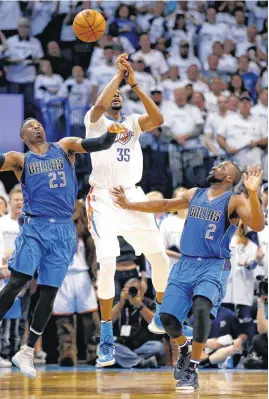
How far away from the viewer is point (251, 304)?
11305mm

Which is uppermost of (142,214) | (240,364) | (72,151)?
(72,151)

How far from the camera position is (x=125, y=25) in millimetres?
14773

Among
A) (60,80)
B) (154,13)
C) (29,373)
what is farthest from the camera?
(154,13)

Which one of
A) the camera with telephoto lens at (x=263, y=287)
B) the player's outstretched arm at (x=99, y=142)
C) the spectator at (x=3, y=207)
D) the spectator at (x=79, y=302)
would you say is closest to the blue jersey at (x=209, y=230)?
the player's outstretched arm at (x=99, y=142)

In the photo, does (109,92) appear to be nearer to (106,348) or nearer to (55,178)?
(55,178)

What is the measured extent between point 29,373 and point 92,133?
244cm

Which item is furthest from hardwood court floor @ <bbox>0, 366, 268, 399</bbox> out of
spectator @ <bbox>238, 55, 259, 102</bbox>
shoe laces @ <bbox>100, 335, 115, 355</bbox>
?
spectator @ <bbox>238, 55, 259, 102</bbox>

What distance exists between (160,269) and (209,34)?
7227 millimetres

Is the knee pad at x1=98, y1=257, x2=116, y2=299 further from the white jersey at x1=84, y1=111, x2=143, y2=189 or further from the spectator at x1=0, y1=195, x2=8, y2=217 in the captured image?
the spectator at x1=0, y1=195, x2=8, y2=217

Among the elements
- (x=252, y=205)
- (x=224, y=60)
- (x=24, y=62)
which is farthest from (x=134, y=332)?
(x=224, y=60)

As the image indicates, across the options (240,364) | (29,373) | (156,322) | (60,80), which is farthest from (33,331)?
(60,80)

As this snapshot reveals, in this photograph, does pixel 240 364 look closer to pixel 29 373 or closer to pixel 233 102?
pixel 29 373

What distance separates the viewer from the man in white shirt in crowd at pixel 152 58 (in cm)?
1436

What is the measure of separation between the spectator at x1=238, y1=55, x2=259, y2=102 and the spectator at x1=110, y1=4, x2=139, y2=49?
71.1 inches
